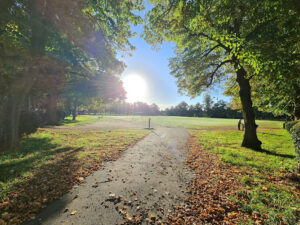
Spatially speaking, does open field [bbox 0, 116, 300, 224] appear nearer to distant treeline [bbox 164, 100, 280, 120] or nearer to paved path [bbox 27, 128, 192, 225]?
paved path [bbox 27, 128, 192, 225]

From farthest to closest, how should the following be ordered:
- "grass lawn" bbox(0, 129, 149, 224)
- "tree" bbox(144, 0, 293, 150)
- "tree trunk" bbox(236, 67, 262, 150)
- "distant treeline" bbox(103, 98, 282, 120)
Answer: "distant treeline" bbox(103, 98, 282, 120)
"tree trunk" bbox(236, 67, 262, 150)
"tree" bbox(144, 0, 293, 150)
"grass lawn" bbox(0, 129, 149, 224)

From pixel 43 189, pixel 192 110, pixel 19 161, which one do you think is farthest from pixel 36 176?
pixel 192 110

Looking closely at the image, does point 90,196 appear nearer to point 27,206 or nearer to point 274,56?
point 27,206

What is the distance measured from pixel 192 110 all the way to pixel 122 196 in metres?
106

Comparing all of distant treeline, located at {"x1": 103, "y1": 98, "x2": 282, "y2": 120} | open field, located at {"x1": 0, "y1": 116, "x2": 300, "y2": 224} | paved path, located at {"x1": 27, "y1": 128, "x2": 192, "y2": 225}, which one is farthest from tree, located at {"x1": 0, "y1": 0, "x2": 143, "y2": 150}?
distant treeline, located at {"x1": 103, "y1": 98, "x2": 282, "y2": 120}

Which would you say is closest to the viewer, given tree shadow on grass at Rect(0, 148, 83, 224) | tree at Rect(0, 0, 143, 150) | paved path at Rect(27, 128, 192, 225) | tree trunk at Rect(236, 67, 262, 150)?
paved path at Rect(27, 128, 192, 225)

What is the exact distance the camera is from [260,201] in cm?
289

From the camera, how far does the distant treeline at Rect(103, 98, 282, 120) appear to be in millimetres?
77988

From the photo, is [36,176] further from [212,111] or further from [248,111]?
[212,111]

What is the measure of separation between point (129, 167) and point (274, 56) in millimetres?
6266

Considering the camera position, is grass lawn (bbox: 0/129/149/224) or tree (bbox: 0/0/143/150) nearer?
grass lawn (bbox: 0/129/149/224)

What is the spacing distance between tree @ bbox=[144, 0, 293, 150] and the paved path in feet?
13.9

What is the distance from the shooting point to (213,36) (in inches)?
156

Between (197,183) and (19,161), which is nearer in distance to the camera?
(197,183)
